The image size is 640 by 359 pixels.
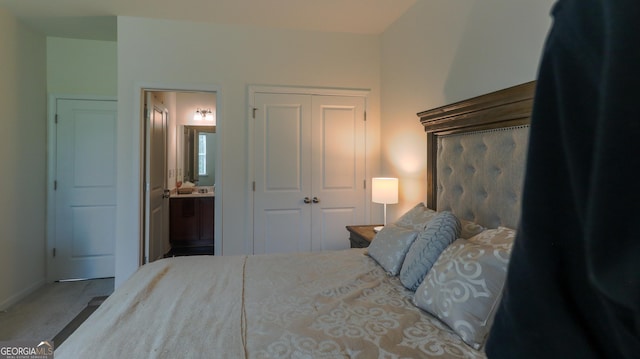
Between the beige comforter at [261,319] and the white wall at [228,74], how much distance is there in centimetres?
151

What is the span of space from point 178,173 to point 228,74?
258cm

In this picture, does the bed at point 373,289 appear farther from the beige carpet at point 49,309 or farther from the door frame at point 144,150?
the beige carpet at point 49,309

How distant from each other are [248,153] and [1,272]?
2413mm

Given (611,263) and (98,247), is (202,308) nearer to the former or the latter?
(611,263)

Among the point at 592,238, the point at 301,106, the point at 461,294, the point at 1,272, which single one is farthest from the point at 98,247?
the point at 592,238

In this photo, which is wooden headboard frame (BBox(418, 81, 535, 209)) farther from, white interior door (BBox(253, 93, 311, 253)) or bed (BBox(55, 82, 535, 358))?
white interior door (BBox(253, 93, 311, 253))

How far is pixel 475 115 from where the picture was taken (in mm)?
1864

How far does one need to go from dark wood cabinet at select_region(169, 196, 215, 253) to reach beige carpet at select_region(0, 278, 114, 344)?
111cm

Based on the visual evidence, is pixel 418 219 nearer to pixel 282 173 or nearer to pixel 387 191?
pixel 387 191

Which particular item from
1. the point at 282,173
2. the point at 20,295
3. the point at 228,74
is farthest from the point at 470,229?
the point at 20,295

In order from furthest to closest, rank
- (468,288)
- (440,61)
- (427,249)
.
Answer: (440,61)
(427,249)
(468,288)

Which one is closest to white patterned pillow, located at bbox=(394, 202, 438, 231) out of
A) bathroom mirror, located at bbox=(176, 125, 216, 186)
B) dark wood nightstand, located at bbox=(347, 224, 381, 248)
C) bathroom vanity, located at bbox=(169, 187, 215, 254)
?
dark wood nightstand, located at bbox=(347, 224, 381, 248)

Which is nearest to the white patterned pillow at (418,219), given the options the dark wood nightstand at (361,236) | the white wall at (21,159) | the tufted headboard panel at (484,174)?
the tufted headboard panel at (484,174)

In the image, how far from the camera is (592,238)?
1.04ft
